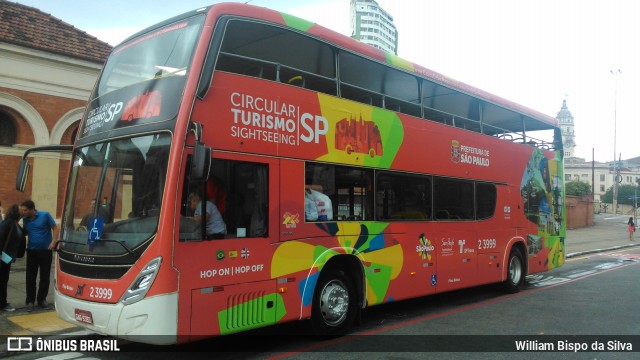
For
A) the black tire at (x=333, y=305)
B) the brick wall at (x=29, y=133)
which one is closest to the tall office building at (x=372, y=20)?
the brick wall at (x=29, y=133)

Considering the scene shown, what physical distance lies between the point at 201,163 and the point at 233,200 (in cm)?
91

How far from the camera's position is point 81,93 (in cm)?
1344

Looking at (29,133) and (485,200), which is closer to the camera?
(485,200)

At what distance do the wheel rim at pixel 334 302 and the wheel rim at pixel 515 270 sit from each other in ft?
18.1

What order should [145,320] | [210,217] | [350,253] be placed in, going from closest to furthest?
[145,320], [210,217], [350,253]

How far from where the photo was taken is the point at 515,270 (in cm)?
1086

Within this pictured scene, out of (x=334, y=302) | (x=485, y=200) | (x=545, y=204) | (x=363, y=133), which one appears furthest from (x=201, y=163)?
(x=545, y=204)

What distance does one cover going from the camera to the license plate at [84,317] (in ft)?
16.4

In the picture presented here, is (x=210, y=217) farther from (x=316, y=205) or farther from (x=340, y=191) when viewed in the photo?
(x=340, y=191)

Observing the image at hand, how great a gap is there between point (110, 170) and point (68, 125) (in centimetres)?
907

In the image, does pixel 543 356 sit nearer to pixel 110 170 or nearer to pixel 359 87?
pixel 359 87

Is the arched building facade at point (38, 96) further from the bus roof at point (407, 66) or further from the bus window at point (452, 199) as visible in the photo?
the bus window at point (452, 199)

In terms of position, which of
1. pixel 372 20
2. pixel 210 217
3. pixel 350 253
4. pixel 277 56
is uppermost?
pixel 372 20

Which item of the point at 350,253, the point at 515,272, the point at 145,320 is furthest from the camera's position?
the point at 515,272
